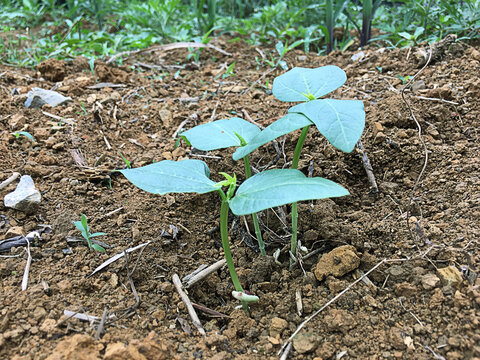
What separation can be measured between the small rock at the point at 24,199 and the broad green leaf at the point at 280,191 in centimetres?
87

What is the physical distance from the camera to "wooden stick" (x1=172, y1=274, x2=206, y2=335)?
1.18m

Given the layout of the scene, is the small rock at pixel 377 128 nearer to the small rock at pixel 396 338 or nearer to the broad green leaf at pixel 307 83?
the broad green leaf at pixel 307 83

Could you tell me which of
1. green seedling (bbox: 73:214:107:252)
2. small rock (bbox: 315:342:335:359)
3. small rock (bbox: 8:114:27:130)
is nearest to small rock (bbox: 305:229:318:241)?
small rock (bbox: 315:342:335:359)

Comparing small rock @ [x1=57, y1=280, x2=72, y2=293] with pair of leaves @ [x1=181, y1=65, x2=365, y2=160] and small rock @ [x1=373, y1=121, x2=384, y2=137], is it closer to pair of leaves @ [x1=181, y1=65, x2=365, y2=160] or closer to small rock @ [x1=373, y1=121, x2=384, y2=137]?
pair of leaves @ [x1=181, y1=65, x2=365, y2=160]

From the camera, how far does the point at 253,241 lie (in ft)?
4.84

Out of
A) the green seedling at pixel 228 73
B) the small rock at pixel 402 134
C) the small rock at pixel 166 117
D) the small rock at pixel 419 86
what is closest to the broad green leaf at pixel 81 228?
the small rock at pixel 166 117

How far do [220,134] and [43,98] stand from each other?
1.34 metres

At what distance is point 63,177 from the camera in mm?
1672

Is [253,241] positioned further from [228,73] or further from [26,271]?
[228,73]

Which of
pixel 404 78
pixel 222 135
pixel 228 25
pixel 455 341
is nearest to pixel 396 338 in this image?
pixel 455 341

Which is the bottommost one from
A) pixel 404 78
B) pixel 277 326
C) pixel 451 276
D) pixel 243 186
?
pixel 277 326

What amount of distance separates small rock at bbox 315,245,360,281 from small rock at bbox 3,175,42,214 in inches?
40.4

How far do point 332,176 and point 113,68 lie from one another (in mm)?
1628

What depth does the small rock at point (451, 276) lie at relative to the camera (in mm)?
1140
